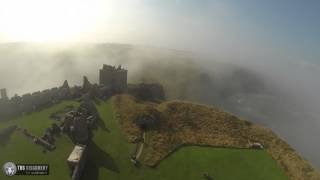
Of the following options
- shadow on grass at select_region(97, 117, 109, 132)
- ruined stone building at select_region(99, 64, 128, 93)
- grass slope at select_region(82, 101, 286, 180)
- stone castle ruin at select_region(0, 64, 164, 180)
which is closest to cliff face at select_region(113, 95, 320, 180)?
grass slope at select_region(82, 101, 286, 180)

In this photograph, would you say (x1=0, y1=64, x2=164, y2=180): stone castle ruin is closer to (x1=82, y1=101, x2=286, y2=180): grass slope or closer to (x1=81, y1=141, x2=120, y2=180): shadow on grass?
(x1=81, y1=141, x2=120, y2=180): shadow on grass

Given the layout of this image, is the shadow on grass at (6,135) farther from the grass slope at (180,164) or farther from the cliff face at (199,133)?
the cliff face at (199,133)

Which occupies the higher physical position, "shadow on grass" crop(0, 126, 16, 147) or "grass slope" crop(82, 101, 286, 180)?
"shadow on grass" crop(0, 126, 16, 147)

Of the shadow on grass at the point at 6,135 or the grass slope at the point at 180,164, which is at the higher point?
the shadow on grass at the point at 6,135

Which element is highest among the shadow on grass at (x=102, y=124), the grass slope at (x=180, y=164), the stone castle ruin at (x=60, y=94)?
the stone castle ruin at (x=60, y=94)

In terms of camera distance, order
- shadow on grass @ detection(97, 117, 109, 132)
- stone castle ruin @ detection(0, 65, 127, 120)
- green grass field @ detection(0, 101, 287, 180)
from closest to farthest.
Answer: green grass field @ detection(0, 101, 287, 180) → shadow on grass @ detection(97, 117, 109, 132) → stone castle ruin @ detection(0, 65, 127, 120)

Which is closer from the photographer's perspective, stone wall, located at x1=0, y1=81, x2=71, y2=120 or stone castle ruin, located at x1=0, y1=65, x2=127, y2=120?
stone wall, located at x1=0, y1=81, x2=71, y2=120

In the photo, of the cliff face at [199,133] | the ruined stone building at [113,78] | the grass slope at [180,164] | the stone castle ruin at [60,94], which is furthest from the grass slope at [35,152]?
Result: the ruined stone building at [113,78]
